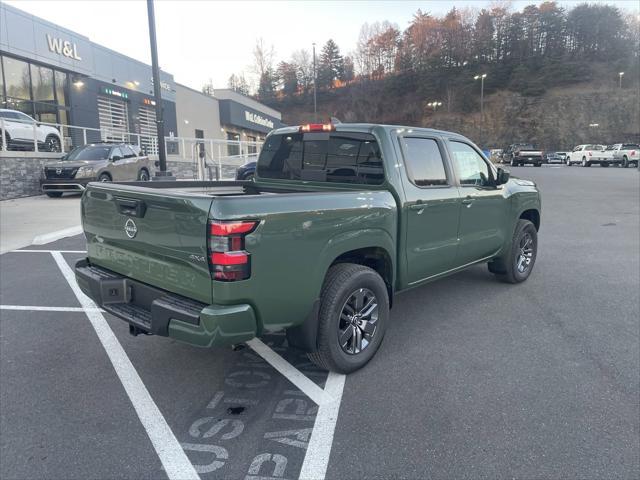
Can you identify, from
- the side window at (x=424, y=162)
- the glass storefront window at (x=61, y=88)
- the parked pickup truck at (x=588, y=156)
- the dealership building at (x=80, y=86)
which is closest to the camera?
the side window at (x=424, y=162)

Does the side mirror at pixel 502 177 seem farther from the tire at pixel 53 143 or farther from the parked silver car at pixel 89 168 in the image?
the tire at pixel 53 143

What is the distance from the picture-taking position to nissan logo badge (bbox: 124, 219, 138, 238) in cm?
317

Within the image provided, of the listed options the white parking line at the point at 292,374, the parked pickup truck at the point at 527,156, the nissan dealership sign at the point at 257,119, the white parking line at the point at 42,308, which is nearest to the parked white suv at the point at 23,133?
the white parking line at the point at 42,308

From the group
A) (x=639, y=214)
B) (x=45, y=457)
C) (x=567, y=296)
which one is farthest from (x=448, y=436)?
(x=639, y=214)

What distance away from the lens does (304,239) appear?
118 inches

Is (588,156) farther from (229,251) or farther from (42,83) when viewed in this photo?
(229,251)

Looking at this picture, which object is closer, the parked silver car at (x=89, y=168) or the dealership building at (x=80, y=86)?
the parked silver car at (x=89, y=168)

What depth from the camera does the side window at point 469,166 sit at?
475 cm

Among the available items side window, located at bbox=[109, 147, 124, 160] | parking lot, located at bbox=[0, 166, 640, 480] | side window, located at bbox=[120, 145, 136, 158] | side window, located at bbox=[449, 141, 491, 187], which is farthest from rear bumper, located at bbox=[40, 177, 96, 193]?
side window, located at bbox=[449, 141, 491, 187]

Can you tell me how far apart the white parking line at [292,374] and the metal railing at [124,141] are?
1281 centimetres

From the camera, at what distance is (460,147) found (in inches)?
192

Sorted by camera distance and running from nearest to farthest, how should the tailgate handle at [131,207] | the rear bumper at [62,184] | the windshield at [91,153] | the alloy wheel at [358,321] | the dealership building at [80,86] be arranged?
the tailgate handle at [131,207]
the alloy wheel at [358,321]
the rear bumper at [62,184]
the windshield at [91,153]
the dealership building at [80,86]

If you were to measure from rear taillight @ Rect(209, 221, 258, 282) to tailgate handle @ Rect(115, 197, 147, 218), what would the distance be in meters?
0.70

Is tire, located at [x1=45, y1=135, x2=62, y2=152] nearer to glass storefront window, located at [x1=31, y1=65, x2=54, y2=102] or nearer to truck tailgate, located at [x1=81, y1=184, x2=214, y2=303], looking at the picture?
glass storefront window, located at [x1=31, y1=65, x2=54, y2=102]
